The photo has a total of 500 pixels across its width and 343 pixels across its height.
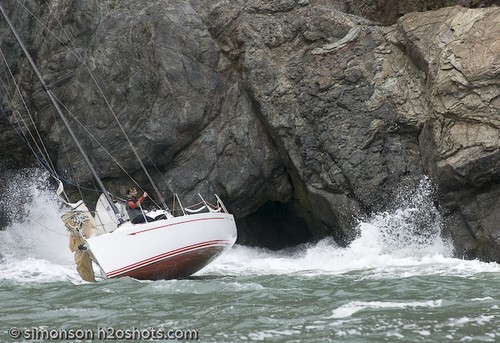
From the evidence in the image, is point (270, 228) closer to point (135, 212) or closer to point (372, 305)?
point (135, 212)

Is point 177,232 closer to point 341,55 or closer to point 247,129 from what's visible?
point 247,129

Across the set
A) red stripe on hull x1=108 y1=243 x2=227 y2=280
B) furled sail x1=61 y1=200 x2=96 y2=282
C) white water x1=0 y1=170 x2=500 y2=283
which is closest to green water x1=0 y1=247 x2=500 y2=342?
white water x1=0 y1=170 x2=500 y2=283

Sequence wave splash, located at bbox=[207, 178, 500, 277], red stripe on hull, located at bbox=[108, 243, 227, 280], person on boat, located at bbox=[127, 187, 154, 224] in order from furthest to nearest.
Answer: wave splash, located at bbox=[207, 178, 500, 277]
person on boat, located at bbox=[127, 187, 154, 224]
red stripe on hull, located at bbox=[108, 243, 227, 280]

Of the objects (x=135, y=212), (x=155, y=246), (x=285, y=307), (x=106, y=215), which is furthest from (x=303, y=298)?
(x=106, y=215)

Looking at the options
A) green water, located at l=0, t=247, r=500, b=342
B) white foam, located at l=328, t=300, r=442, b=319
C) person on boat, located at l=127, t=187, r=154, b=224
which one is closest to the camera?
green water, located at l=0, t=247, r=500, b=342

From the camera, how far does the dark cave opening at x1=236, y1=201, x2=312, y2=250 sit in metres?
25.5

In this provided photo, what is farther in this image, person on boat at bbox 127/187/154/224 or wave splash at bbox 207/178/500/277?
wave splash at bbox 207/178/500/277

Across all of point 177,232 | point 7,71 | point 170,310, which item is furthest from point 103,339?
point 7,71

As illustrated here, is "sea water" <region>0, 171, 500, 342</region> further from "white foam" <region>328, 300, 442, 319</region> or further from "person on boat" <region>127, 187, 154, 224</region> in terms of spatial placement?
"person on boat" <region>127, 187, 154, 224</region>

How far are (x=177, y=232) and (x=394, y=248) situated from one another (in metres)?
6.06

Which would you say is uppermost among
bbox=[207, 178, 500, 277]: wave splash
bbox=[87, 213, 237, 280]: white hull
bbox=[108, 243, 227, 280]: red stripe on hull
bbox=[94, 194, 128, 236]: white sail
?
bbox=[94, 194, 128, 236]: white sail

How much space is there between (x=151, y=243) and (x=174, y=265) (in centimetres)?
93

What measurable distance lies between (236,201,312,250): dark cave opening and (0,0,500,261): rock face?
0.04 m

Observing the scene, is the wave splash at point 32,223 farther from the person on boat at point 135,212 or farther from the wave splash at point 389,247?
the wave splash at point 389,247
